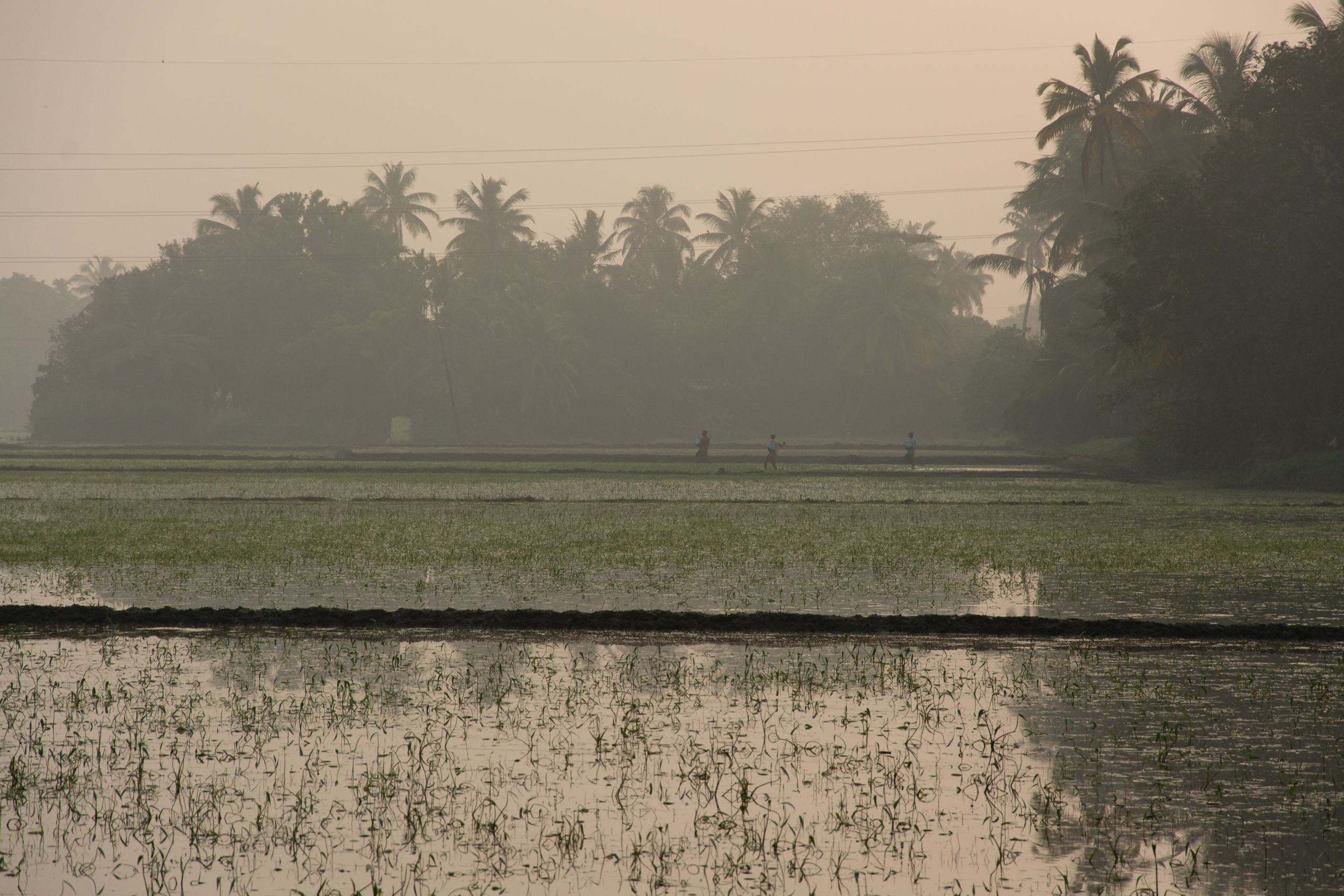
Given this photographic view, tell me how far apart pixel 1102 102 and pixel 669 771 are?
39558mm

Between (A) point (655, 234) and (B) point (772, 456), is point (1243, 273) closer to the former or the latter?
(B) point (772, 456)

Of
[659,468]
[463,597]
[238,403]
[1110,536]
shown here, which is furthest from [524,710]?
[238,403]

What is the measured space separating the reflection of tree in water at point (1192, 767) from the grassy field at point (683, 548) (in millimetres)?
2254

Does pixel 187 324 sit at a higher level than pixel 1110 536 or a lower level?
higher

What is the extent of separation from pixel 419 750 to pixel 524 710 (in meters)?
0.99

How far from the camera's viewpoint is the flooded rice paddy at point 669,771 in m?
4.73

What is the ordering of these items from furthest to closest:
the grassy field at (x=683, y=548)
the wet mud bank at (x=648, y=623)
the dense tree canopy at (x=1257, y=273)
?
the dense tree canopy at (x=1257, y=273)
the grassy field at (x=683, y=548)
the wet mud bank at (x=648, y=623)

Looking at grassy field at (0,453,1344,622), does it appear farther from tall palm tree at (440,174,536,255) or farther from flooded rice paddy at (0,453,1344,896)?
tall palm tree at (440,174,536,255)

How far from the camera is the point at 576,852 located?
489 centimetres

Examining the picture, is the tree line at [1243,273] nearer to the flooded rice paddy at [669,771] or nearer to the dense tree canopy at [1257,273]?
the dense tree canopy at [1257,273]

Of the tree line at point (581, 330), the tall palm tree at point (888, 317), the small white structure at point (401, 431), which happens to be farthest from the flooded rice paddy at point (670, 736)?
the tall palm tree at point (888, 317)

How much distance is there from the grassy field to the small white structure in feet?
113

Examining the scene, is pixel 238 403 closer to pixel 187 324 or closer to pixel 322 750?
pixel 187 324

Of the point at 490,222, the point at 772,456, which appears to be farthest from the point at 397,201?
the point at 772,456
